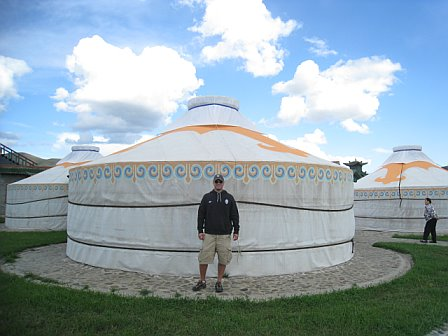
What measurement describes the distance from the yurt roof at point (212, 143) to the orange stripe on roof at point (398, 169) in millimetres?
6000

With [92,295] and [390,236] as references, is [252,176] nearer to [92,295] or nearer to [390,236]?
[92,295]

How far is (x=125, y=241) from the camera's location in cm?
496

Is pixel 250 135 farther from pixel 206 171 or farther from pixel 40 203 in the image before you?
pixel 40 203

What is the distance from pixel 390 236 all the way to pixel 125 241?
7221 millimetres

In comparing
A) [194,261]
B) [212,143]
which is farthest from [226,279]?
[212,143]

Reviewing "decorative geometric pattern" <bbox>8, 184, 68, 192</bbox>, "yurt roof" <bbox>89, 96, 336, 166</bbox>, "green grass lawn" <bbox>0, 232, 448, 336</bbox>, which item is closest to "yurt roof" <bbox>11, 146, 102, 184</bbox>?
"decorative geometric pattern" <bbox>8, 184, 68, 192</bbox>

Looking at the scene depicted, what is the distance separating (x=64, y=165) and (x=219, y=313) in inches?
386

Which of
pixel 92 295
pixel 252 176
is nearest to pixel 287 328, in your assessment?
pixel 92 295

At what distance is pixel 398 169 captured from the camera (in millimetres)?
11609

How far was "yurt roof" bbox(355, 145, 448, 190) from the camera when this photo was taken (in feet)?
35.5

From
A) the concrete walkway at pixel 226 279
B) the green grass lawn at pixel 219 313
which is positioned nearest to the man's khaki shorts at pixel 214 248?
the concrete walkway at pixel 226 279

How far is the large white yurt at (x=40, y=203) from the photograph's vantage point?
408 inches

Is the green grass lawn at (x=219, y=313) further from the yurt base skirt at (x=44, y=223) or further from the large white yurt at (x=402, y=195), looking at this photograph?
the large white yurt at (x=402, y=195)

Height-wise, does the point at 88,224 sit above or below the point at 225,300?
above
